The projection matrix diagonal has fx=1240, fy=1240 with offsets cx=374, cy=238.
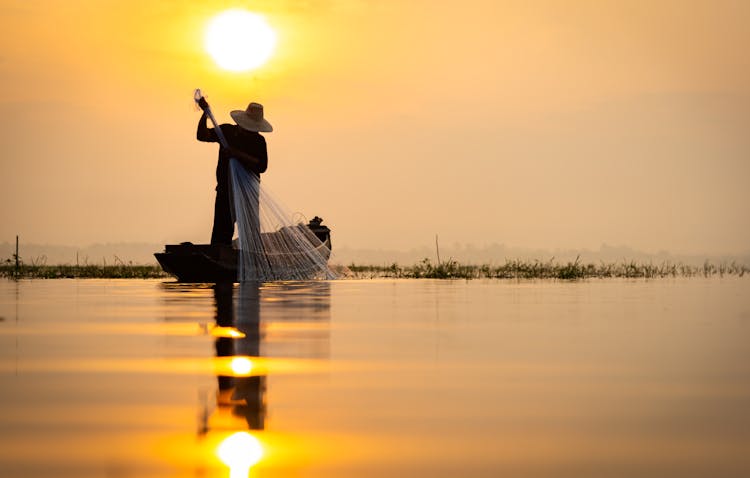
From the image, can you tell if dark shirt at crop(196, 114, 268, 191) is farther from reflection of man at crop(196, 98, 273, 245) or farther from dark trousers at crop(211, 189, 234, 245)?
dark trousers at crop(211, 189, 234, 245)

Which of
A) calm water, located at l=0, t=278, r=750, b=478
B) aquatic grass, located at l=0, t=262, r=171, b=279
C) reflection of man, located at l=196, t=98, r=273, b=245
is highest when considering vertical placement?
reflection of man, located at l=196, t=98, r=273, b=245

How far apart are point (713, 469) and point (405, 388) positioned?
2.89 metres

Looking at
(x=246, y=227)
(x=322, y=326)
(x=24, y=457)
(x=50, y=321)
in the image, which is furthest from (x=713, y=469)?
(x=246, y=227)

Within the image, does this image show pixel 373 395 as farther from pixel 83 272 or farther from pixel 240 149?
pixel 83 272

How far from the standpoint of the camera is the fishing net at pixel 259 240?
2688cm

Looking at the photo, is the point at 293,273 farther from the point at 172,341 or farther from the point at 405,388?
the point at 405,388

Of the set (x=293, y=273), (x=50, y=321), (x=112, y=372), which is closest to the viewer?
(x=112, y=372)

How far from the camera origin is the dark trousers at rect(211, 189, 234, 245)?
27453 millimetres

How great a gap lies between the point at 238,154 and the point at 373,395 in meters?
20.1

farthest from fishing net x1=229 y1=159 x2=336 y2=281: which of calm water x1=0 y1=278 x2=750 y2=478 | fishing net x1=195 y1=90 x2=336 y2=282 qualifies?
calm water x1=0 y1=278 x2=750 y2=478

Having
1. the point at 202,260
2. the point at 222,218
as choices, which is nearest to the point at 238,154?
the point at 222,218

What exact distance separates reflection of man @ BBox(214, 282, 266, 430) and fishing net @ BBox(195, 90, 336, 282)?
6633 millimetres

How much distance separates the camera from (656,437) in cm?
580

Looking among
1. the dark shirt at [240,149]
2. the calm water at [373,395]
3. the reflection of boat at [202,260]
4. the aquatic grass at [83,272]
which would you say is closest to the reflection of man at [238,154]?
the dark shirt at [240,149]
